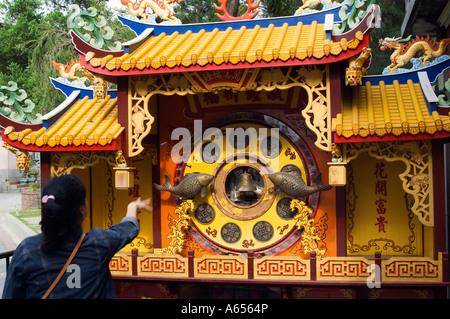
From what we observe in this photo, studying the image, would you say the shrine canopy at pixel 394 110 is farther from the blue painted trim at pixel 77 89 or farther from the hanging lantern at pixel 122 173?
the blue painted trim at pixel 77 89

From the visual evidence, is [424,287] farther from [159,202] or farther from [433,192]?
[159,202]

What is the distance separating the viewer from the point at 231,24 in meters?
7.94

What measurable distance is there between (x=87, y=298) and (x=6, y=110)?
551 centimetres

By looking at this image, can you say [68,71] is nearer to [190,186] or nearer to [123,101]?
[123,101]

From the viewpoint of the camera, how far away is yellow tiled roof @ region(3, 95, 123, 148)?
675 cm

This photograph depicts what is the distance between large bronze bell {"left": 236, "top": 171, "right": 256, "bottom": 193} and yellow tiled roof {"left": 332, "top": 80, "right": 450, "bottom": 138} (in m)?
1.86

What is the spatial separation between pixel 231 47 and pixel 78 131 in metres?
2.64

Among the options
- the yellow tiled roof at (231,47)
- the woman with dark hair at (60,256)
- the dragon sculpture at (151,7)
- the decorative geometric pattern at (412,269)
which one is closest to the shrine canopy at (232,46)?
the yellow tiled roof at (231,47)

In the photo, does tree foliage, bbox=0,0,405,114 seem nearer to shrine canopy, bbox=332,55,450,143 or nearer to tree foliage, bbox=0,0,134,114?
tree foliage, bbox=0,0,134,114

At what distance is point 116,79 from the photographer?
7.00 metres

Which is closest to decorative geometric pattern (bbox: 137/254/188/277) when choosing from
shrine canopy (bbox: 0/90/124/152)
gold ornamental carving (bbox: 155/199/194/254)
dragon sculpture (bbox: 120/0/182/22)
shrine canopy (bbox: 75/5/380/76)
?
gold ornamental carving (bbox: 155/199/194/254)

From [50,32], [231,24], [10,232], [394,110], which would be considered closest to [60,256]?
[394,110]
